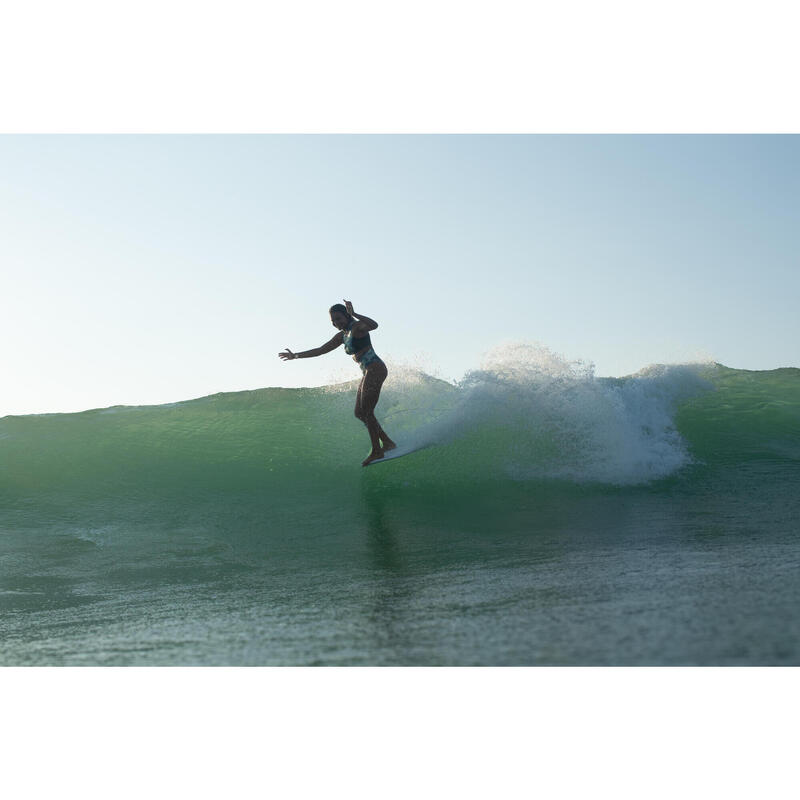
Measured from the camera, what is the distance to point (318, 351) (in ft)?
25.3

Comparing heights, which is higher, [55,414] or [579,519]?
[55,414]

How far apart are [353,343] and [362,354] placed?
0.16 m

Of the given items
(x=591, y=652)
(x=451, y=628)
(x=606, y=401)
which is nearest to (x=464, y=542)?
(x=451, y=628)

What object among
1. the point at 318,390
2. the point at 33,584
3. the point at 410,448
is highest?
the point at 318,390

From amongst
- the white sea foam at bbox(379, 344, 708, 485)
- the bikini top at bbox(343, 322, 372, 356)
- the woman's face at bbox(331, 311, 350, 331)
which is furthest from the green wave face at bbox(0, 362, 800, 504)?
the woman's face at bbox(331, 311, 350, 331)

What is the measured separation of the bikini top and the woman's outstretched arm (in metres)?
A: 0.14

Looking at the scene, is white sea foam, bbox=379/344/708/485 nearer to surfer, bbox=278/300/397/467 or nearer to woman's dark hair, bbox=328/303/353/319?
surfer, bbox=278/300/397/467

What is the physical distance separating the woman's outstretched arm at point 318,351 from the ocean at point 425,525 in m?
1.69

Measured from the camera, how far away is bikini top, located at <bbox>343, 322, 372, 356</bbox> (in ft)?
24.9

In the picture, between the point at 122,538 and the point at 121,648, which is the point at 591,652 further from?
the point at 122,538

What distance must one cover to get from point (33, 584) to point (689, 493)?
631 centimetres

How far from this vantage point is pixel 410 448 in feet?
29.0

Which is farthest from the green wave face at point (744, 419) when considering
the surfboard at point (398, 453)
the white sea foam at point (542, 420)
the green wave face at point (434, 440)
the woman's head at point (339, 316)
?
the woman's head at point (339, 316)

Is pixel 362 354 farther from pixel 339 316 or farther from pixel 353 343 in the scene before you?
pixel 339 316
